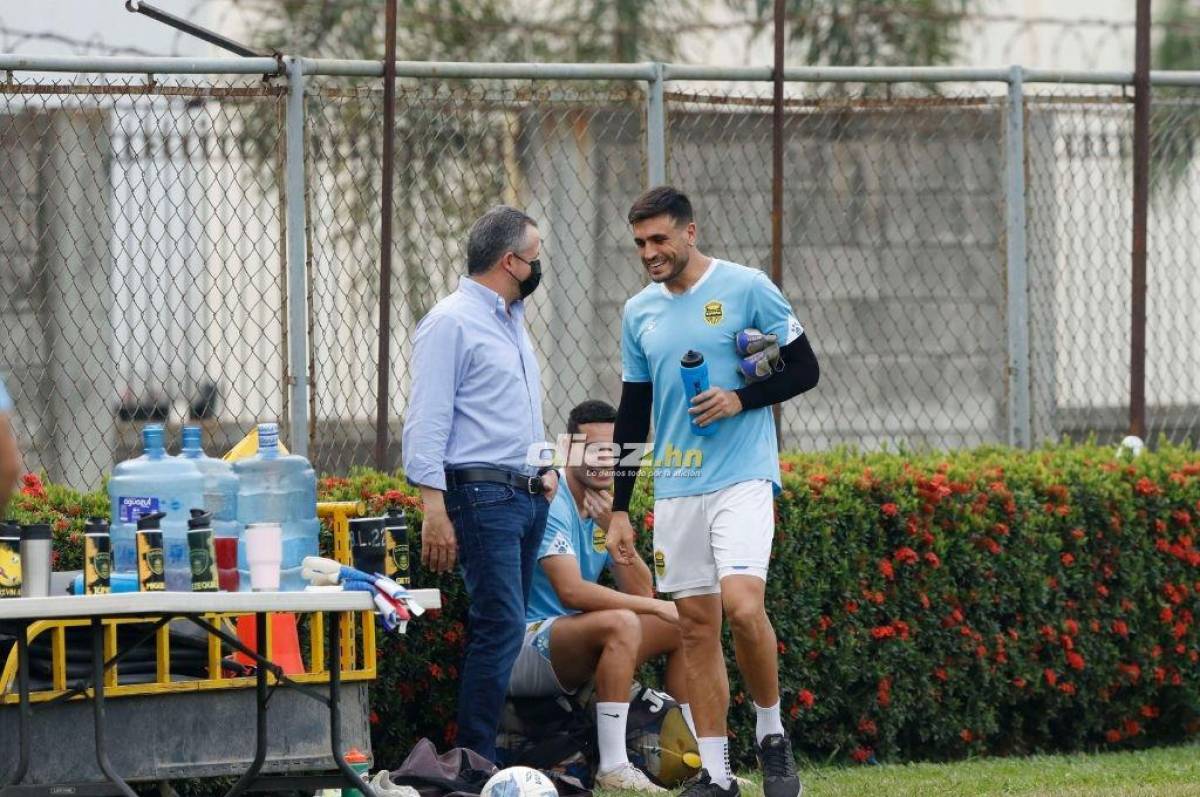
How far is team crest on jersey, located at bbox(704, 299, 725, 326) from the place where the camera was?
6625 millimetres

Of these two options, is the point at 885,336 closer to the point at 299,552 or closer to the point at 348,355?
the point at 348,355

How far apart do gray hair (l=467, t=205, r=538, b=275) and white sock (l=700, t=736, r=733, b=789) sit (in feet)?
5.91

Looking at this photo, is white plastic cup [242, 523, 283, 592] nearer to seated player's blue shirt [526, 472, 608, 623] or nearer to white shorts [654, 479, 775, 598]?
white shorts [654, 479, 775, 598]

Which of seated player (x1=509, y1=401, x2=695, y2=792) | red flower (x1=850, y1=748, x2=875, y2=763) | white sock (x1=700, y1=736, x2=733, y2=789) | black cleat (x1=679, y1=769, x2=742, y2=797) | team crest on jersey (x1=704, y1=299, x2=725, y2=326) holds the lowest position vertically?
red flower (x1=850, y1=748, x2=875, y2=763)

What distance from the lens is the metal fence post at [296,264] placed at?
7.65 metres

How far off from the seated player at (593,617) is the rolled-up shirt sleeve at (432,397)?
800mm

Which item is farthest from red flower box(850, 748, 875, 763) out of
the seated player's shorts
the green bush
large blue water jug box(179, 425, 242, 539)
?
large blue water jug box(179, 425, 242, 539)

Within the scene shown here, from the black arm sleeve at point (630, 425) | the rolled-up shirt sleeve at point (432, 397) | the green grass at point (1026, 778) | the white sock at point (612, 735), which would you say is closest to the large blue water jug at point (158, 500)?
the rolled-up shirt sleeve at point (432, 397)

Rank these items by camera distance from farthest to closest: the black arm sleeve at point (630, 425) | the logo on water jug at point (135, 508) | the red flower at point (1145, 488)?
the red flower at point (1145, 488), the black arm sleeve at point (630, 425), the logo on water jug at point (135, 508)

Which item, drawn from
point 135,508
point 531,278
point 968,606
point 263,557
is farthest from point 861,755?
point 135,508

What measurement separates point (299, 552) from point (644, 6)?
1016cm

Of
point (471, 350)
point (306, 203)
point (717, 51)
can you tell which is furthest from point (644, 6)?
point (471, 350)

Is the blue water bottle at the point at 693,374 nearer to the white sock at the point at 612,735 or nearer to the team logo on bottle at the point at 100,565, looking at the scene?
the white sock at the point at 612,735

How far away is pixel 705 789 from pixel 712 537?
0.83 meters
